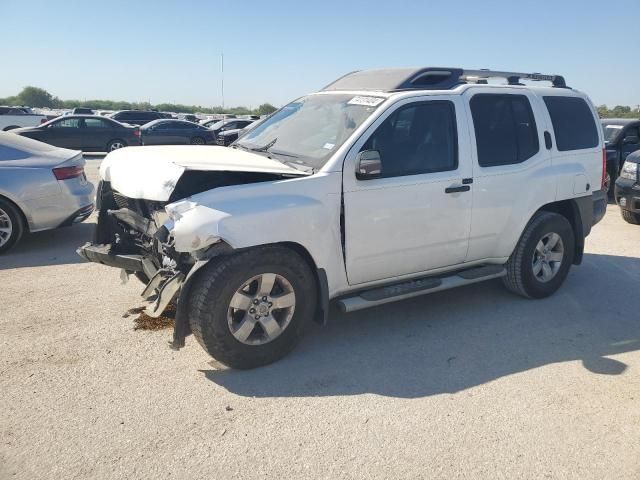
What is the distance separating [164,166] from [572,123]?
13.1 feet

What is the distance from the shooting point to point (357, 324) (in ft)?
14.9

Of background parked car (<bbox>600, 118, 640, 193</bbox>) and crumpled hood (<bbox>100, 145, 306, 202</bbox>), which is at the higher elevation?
background parked car (<bbox>600, 118, 640, 193</bbox>)

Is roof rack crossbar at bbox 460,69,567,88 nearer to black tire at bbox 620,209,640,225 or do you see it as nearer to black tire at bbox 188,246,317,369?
black tire at bbox 188,246,317,369

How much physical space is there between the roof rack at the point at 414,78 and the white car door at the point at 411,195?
1.09 feet

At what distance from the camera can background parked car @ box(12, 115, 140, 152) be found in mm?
18547

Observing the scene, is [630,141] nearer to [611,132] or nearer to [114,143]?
[611,132]

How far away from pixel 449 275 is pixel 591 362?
130 centimetres

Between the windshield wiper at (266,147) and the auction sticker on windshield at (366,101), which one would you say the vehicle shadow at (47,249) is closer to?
the windshield wiper at (266,147)

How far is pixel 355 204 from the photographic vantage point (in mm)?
3871

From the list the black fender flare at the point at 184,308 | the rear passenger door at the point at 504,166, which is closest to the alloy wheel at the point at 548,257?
the rear passenger door at the point at 504,166

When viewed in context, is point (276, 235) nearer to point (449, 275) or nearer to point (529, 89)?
point (449, 275)

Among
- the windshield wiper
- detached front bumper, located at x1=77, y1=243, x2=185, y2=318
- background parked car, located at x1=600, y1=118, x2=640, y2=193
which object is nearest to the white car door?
the windshield wiper

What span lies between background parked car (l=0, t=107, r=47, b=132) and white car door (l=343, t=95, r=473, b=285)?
23.8 metres

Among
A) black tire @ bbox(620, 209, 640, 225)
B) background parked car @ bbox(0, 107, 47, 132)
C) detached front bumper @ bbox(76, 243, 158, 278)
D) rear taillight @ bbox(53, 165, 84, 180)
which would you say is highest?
background parked car @ bbox(0, 107, 47, 132)
